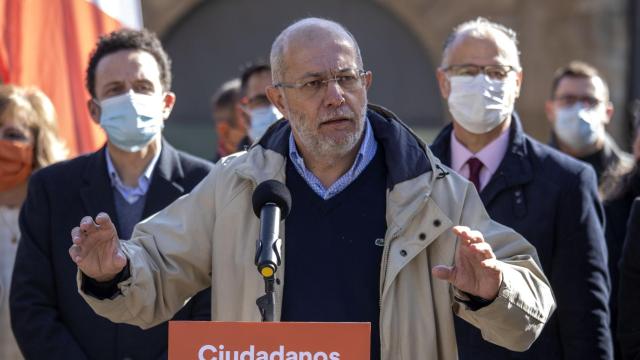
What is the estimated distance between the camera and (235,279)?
381 cm

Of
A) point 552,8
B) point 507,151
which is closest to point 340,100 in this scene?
point 507,151

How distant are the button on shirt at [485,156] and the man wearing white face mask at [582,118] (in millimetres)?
1644

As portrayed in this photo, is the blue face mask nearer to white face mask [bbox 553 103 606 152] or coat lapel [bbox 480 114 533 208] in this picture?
coat lapel [bbox 480 114 533 208]

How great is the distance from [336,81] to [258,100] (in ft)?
9.56

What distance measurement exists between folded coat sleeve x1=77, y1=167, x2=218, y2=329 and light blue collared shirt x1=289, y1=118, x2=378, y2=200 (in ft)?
0.98

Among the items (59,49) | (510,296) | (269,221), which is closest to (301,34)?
(269,221)

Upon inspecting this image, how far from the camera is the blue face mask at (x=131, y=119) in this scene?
205 inches

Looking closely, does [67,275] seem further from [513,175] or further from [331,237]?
[513,175]

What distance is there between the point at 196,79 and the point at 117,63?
26.0ft

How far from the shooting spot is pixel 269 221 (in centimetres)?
314

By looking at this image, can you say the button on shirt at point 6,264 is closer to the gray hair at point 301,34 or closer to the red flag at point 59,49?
the red flag at point 59,49

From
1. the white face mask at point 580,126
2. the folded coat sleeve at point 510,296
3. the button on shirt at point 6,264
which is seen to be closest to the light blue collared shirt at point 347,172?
the folded coat sleeve at point 510,296

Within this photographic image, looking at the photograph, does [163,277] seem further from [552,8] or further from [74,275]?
[552,8]

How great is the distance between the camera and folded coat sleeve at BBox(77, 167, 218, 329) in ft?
12.0
